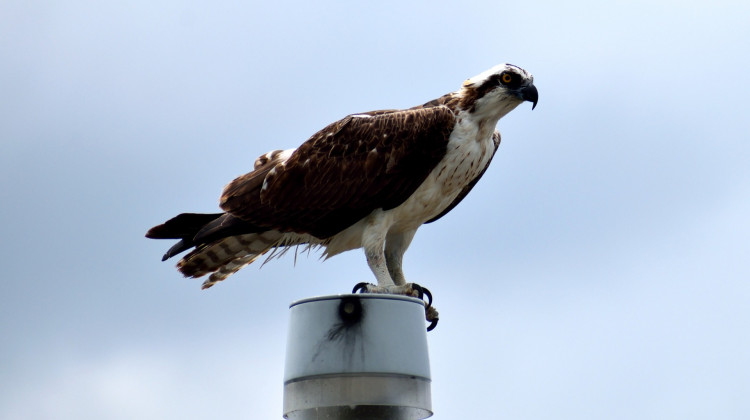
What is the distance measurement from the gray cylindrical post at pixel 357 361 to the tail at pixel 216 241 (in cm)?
242

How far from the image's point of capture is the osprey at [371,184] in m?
8.47

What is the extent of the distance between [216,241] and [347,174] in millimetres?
1261

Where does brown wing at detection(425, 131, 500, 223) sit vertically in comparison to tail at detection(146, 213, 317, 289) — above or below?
above

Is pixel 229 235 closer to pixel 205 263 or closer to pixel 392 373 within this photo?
pixel 205 263

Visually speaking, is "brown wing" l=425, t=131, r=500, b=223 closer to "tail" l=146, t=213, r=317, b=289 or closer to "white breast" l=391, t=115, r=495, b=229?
"white breast" l=391, t=115, r=495, b=229

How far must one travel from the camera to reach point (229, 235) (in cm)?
871

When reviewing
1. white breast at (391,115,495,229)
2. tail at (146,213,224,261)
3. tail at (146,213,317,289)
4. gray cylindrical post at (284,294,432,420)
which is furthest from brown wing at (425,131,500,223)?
gray cylindrical post at (284,294,432,420)

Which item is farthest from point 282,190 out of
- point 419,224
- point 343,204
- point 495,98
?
point 495,98

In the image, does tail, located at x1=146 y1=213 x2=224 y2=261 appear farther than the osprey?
Yes

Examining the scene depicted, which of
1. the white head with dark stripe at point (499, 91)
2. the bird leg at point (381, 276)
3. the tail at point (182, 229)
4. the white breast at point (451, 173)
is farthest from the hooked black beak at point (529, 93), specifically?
the tail at point (182, 229)

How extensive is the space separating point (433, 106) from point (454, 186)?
0.71 meters

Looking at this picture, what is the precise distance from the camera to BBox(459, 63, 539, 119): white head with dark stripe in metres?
8.59

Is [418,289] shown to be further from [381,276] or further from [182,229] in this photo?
[182,229]

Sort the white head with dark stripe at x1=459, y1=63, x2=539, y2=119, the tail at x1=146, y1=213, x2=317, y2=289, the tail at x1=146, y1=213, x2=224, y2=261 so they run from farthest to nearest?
the tail at x1=146, y1=213, x2=224, y2=261 → the tail at x1=146, y1=213, x2=317, y2=289 → the white head with dark stripe at x1=459, y1=63, x2=539, y2=119
